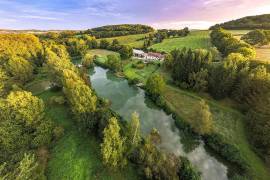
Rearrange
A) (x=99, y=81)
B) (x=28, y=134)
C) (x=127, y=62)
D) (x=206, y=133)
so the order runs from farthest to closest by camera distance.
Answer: (x=127, y=62) → (x=99, y=81) → (x=206, y=133) → (x=28, y=134)

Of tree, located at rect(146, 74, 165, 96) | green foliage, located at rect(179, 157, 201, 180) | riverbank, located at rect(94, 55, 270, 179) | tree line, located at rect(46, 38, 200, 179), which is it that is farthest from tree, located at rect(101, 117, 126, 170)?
tree, located at rect(146, 74, 165, 96)

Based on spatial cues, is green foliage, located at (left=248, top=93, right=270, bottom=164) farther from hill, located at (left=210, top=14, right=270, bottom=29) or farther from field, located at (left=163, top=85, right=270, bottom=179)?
hill, located at (left=210, top=14, right=270, bottom=29)

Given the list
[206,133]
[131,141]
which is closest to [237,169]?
[206,133]

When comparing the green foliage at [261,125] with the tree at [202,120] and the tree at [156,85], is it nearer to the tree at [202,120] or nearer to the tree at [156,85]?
the tree at [202,120]

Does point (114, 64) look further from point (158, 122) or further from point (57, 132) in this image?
point (57, 132)

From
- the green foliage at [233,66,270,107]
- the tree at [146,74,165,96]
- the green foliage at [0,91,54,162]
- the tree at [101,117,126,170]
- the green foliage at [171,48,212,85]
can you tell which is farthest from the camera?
the green foliage at [171,48,212,85]

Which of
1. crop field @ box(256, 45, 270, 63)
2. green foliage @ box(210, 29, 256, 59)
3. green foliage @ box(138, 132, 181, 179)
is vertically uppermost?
green foliage @ box(210, 29, 256, 59)

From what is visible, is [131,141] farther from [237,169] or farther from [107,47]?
[107,47]
